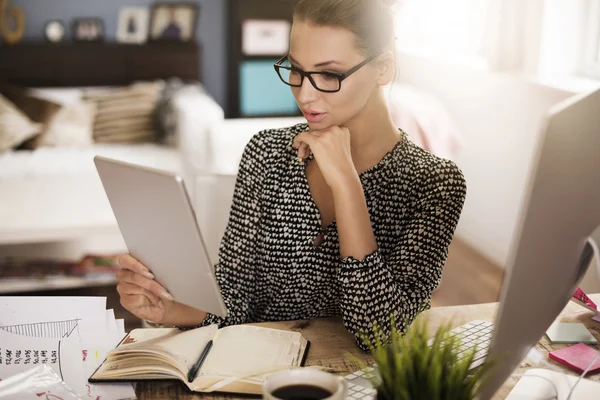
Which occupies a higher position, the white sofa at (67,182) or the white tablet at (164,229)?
the white tablet at (164,229)

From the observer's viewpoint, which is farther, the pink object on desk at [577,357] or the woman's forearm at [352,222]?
the woman's forearm at [352,222]

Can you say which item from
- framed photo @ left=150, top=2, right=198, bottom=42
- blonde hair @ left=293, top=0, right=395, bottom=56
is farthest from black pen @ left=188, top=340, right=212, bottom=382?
framed photo @ left=150, top=2, right=198, bottom=42

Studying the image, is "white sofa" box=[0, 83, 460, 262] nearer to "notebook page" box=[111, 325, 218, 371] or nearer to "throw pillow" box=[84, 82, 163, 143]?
"throw pillow" box=[84, 82, 163, 143]

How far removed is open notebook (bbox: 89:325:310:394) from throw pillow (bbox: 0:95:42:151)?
119 inches

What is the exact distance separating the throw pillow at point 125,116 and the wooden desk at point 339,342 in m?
3.05

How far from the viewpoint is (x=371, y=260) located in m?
1.11

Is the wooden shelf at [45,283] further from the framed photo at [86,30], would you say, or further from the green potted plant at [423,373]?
the green potted plant at [423,373]

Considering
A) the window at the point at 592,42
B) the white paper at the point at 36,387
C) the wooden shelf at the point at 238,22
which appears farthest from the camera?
the wooden shelf at the point at 238,22

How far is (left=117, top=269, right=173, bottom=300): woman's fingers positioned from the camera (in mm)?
977

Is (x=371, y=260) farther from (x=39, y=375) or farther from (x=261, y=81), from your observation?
(x=261, y=81)

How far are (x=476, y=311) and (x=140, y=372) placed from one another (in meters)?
0.62

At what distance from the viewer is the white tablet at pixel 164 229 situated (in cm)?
78

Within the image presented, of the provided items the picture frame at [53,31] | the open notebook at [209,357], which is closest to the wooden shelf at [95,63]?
the picture frame at [53,31]

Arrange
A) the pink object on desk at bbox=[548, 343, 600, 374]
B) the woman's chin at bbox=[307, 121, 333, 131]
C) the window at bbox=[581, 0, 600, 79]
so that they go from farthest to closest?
1. the window at bbox=[581, 0, 600, 79]
2. the woman's chin at bbox=[307, 121, 333, 131]
3. the pink object on desk at bbox=[548, 343, 600, 374]
